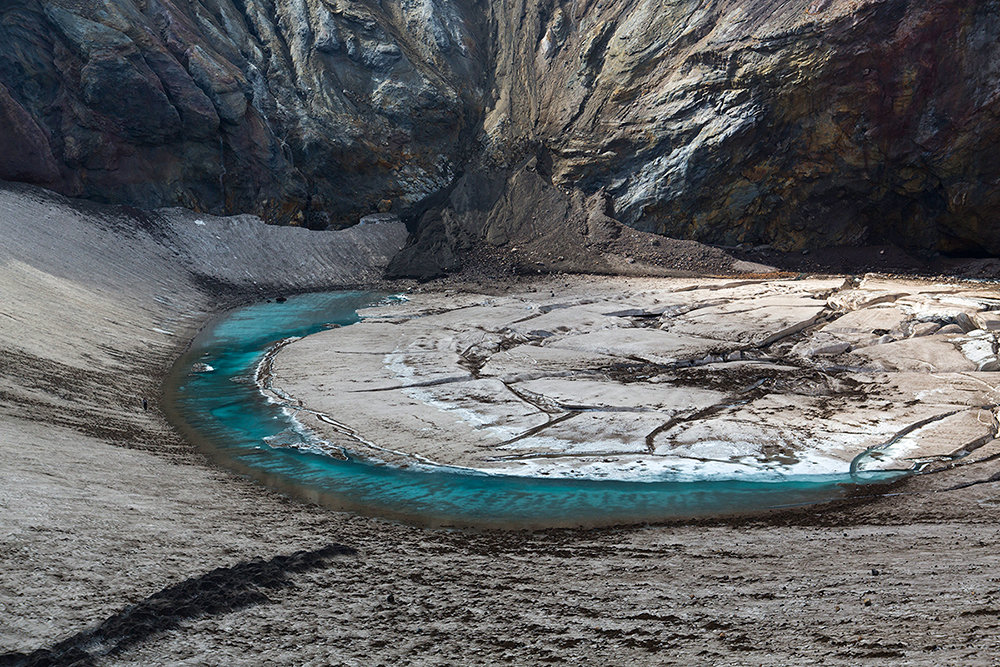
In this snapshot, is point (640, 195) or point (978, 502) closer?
point (978, 502)

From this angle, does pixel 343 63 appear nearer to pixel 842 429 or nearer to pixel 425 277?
pixel 425 277

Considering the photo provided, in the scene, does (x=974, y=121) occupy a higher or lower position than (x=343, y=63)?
lower

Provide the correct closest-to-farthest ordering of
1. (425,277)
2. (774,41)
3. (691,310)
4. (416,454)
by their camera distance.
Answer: (416,454), (691,310), (774,41), (425,277)

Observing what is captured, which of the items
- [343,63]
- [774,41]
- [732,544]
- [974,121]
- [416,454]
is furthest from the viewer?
[343,63]

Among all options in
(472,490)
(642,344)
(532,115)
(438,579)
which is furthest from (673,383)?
(532,115)

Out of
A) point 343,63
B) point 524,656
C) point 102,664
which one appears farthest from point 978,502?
point 343,63

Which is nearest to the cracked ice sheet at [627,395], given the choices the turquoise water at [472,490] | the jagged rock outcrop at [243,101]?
the turquoise water at [472,490]

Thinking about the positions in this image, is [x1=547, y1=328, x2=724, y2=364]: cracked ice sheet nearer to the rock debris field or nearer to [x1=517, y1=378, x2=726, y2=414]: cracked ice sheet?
the rock debris field
